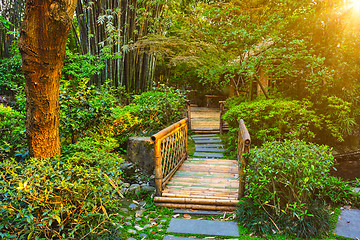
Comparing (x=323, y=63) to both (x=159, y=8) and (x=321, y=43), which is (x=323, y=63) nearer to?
(x=321, y=43)

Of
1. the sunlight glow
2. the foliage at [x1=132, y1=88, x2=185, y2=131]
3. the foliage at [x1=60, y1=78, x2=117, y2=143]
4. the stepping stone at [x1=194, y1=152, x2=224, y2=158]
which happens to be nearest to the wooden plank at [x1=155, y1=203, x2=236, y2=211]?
the foliage at [x1=60, y1=78, x2=117, y2=143]

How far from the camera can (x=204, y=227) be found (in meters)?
2.83

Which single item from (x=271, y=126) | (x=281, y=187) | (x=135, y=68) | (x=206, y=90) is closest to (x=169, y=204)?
(x=281, y=187)

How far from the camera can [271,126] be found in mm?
5684

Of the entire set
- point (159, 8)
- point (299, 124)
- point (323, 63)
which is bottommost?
point (299, 124)

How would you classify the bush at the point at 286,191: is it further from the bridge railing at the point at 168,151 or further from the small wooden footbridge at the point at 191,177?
the bridge railing at the point at 168,151

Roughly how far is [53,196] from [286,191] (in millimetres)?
2524

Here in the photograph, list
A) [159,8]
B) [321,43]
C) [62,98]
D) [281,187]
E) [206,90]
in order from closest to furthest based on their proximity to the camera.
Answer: [281,187] → [62,98] → [321,43] → [159,8] → [206,90]

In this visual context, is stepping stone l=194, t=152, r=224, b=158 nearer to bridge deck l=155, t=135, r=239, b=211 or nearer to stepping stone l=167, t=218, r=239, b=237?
bridge deck l=155, t=135, r=239, b=211

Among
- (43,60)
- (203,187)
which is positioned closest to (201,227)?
(203,187)

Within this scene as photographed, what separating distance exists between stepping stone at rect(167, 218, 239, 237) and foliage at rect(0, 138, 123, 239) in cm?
89

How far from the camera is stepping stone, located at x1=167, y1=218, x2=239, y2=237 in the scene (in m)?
2.72

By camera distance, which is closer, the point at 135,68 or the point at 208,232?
the point at 208,232

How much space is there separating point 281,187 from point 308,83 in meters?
3.78
